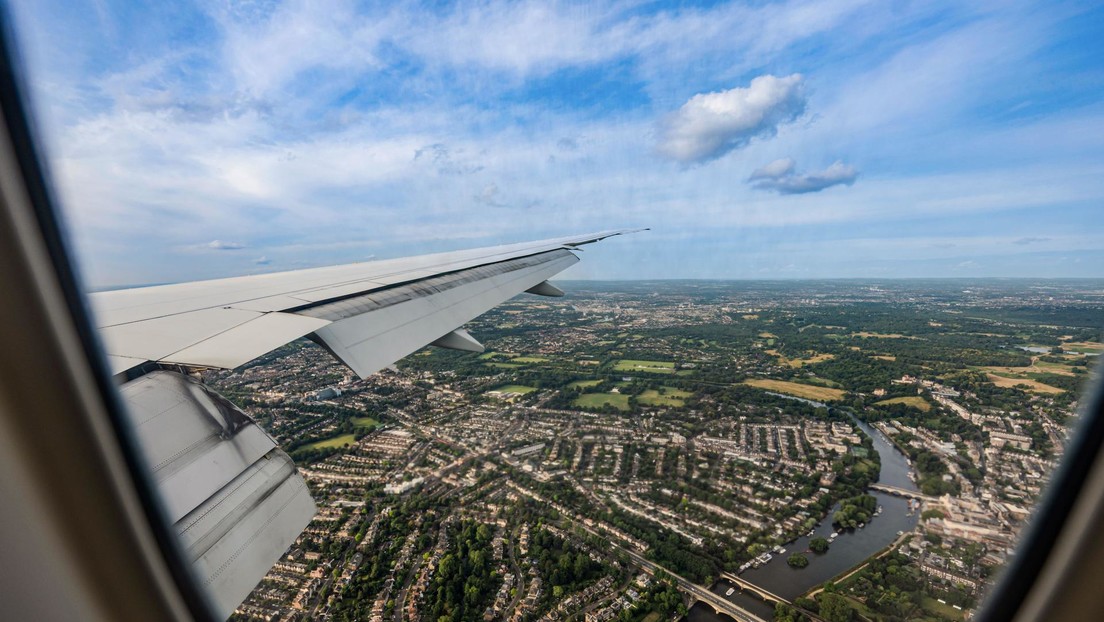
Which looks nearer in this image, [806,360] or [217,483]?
[217,483]

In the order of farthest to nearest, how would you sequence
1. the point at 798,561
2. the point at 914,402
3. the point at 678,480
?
the point at 914,402 < the point at 678,480 < the point at 798,561

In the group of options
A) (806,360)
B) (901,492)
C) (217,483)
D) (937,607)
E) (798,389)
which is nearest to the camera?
(217,483)

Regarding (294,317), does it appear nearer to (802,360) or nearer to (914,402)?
(914,402)

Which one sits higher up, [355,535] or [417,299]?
[417,299]

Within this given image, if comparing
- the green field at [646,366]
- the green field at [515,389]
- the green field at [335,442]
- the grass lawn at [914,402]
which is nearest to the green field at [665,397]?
the green field at [646,366]

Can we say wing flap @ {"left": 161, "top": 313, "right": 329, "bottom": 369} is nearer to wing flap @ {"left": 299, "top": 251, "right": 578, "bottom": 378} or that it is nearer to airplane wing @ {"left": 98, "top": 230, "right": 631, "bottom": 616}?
airplane wing @ {"left": 98, "top": 230, "right": 631, "bottom": 616}

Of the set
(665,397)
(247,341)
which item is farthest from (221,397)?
(665,397)

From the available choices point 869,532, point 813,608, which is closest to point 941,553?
point 813,608

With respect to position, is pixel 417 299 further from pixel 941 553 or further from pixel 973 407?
pixel 973 407
